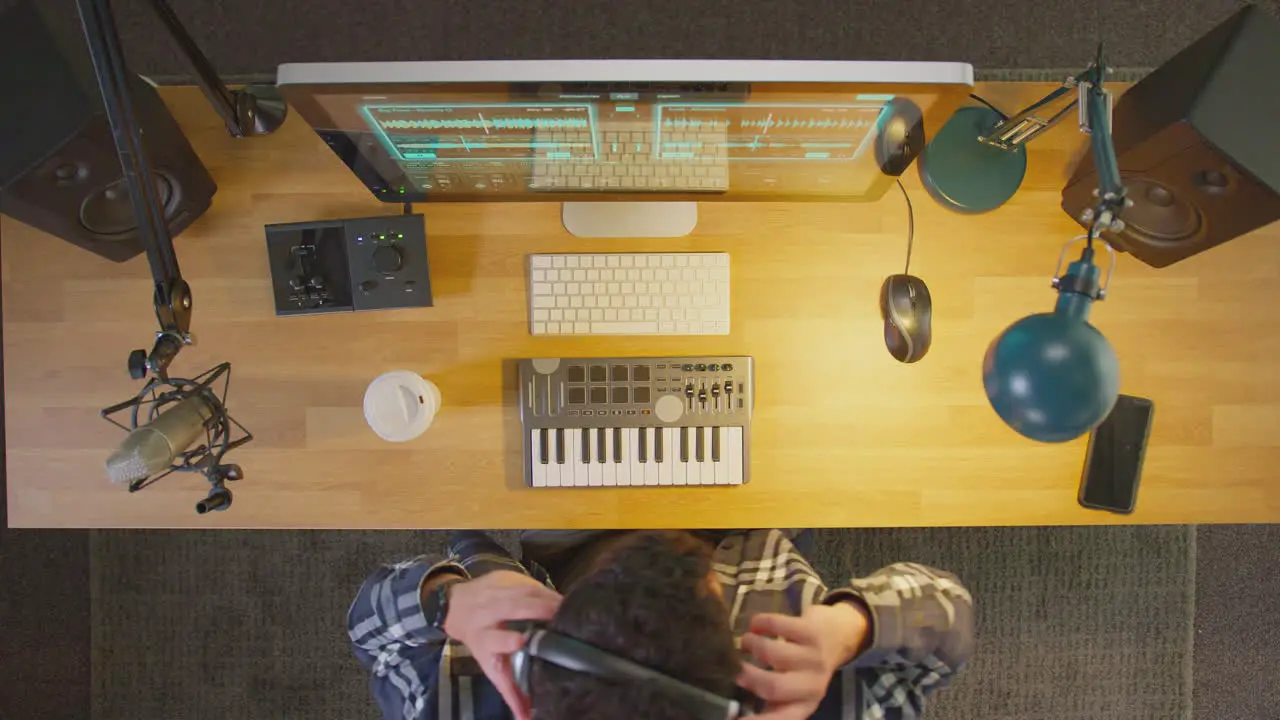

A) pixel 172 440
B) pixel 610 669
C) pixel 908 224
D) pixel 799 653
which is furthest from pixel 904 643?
pixel 172 440

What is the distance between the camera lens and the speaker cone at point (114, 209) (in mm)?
1313

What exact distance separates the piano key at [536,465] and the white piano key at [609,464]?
113 mm

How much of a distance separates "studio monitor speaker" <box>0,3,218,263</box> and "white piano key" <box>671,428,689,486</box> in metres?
0.93

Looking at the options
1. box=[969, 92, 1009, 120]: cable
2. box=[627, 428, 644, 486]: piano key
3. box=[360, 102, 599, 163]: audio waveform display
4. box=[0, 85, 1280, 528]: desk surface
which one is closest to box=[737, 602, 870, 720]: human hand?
box=[0, 85, 1280, 528]: desk surface

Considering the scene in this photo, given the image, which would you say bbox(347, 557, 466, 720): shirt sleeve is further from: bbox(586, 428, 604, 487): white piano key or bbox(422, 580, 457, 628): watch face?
bbox(586, 428, 604, 487): white piano key

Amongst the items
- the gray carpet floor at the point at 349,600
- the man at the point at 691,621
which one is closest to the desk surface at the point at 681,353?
the man at the point at 691,621

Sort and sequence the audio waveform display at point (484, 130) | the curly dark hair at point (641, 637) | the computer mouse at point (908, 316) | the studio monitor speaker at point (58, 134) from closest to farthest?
the curly dark hair at point (641, 637) → the audio waveform display at point (484, 130) → the studio monitor speaker at point (58, 134) → the computer mouse at point (908, 316)

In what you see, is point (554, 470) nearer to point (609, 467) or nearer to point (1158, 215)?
point (609, 467)

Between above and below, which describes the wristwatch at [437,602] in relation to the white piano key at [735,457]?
below

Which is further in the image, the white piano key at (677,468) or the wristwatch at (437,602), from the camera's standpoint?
the white piano key at (677,468)

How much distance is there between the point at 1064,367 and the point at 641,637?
60 cm

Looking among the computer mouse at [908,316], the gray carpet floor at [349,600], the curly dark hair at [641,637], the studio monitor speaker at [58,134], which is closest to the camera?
the curly dark hair at [641,637]

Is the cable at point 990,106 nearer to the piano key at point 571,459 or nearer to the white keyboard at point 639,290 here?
the white keyboard at point 639,290

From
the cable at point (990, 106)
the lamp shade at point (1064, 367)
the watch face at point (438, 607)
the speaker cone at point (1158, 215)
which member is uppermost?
the cable at point (990, 106)
